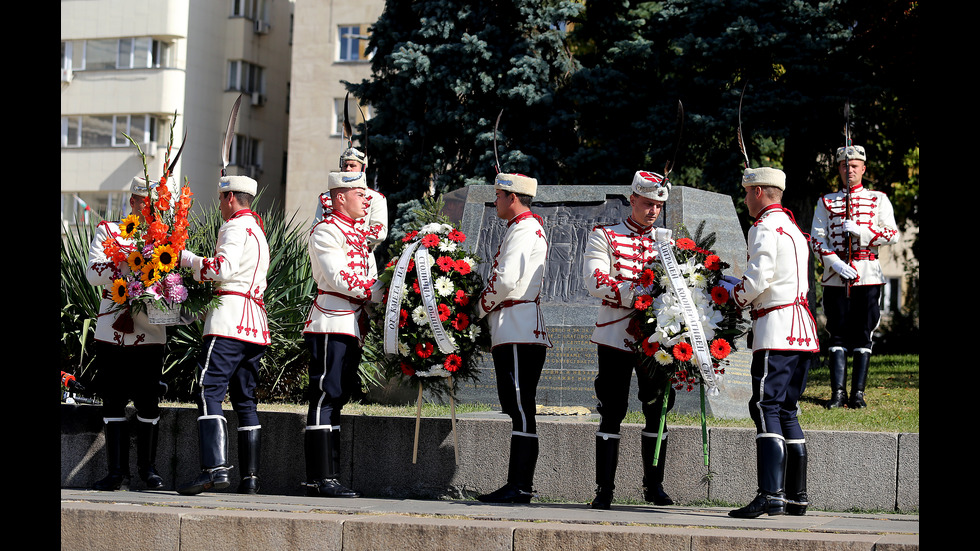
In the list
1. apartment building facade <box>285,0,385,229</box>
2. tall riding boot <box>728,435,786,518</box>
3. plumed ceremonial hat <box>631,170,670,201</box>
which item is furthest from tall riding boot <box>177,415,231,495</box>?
apartment building facade <box>285,0,385,229</box>

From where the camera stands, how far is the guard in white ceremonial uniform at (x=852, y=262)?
35.1 ft

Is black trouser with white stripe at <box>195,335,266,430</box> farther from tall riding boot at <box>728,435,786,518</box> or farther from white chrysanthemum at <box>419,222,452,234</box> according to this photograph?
tall riding boot at <box>728,435,786,518</box>

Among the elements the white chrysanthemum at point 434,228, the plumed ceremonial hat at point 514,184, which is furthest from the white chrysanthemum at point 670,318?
the white chrysanthemum at point 434,228

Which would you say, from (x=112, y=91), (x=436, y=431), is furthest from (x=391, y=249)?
(x=112, y=91)

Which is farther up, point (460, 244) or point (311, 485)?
point (460, 244)

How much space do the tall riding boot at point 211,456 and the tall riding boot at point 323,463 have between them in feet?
1.95

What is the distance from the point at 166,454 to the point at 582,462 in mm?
3446

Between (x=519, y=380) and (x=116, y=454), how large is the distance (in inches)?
128

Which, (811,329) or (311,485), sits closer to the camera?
(811,329)

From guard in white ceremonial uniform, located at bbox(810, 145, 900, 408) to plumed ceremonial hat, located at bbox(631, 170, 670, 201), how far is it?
339 cm

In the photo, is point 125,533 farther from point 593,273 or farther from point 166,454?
point 593,273

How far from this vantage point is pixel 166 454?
9492 millimetres

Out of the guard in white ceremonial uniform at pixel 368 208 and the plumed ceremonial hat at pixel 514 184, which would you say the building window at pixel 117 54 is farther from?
the plumed ceremonial hat at pixel 514 184

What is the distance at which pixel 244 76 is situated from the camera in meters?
42.5
